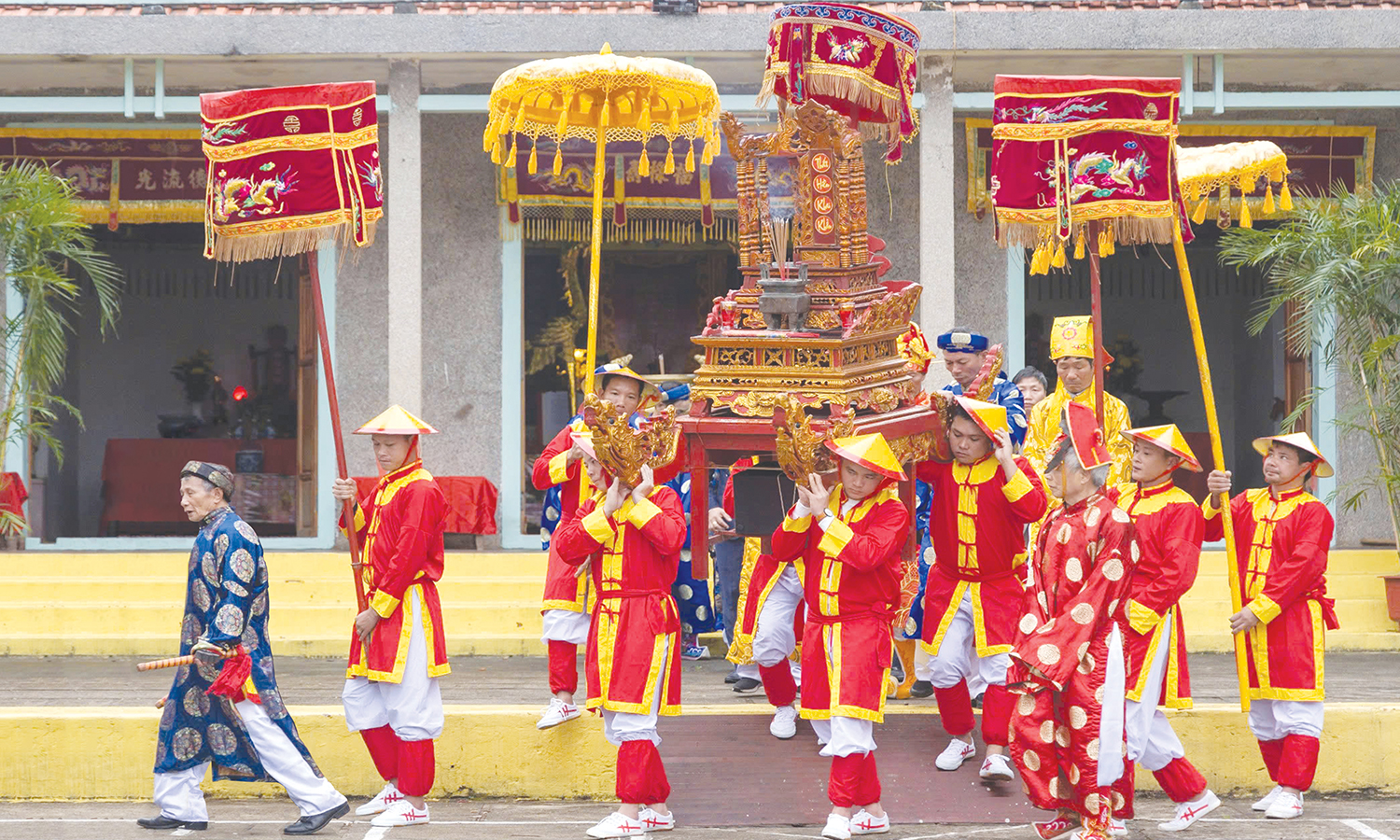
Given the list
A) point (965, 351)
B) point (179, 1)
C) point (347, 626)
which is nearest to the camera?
point (965, 351)

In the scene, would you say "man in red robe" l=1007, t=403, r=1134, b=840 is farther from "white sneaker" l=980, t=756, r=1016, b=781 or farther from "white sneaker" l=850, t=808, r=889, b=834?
"white sneaker" l=980, t=756, r=1016, b=781

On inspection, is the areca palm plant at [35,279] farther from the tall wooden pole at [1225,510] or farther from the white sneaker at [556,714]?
the tall wooden pole at [1225,510]

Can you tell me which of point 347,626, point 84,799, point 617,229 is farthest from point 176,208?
point 84,799

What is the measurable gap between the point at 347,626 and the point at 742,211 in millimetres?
4515

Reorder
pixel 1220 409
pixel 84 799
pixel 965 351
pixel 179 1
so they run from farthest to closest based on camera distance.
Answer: pixel 1220 409 → pixel 179 1 → pixel 965 351 → pixel 84 799

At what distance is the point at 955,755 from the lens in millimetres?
7141

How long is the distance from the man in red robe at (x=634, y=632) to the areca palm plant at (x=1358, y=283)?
5.59 metres

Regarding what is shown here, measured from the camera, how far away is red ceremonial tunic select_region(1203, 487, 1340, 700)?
22.6 ft

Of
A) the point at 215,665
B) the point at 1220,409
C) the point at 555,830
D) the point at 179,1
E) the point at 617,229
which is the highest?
the point at 179,1

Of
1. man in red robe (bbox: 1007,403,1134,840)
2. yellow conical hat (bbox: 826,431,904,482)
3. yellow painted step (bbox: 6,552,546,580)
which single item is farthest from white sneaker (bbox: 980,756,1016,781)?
yellow painted step (bbox: 6,552,546,580)

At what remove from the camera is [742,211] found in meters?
7.59

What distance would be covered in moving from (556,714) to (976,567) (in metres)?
1.96

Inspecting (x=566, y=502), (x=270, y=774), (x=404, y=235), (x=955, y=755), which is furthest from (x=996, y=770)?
(x=404, y=235)

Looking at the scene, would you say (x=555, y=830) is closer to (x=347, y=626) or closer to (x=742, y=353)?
(x=742, y=353)
